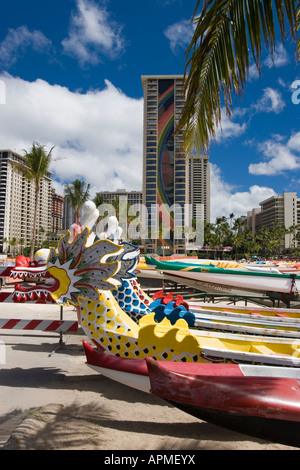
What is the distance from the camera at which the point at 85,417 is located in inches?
162

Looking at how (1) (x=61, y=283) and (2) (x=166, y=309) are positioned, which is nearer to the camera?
(1) (x=61, y=283)

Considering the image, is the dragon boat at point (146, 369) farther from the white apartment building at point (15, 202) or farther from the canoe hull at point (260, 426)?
the white apartment building at point (15, 202)

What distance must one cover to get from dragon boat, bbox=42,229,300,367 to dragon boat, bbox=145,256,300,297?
14.9ft

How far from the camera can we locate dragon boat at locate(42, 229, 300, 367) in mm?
4371

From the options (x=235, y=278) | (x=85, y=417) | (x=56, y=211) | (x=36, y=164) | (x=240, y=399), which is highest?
(x=56, y=211)

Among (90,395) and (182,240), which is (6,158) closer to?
(182,240)

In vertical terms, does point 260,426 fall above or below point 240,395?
below

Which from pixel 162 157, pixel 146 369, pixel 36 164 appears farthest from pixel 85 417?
pixel 162 157

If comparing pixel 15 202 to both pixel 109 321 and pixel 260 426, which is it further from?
pixel 260 426

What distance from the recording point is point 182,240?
8638 centimetres

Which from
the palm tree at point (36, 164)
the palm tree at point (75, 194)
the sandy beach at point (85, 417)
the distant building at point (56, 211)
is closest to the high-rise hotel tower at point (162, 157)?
the palm tree at point (75, 194)

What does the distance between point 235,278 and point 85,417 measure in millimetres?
6440
